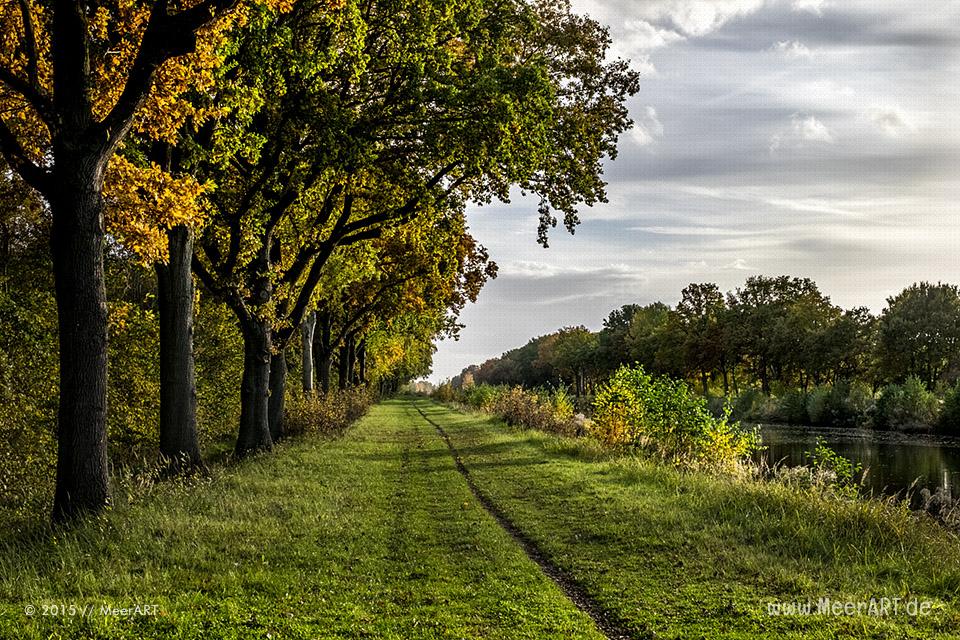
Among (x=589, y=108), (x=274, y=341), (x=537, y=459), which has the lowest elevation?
(x=537, y=459)

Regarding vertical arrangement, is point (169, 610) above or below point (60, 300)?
below

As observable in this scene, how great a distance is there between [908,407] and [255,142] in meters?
41.9

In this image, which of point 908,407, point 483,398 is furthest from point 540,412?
point 908,407

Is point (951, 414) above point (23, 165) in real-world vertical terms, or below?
below

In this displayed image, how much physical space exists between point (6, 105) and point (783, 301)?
7999cm

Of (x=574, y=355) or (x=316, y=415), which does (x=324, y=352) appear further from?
(x=574, y=355)

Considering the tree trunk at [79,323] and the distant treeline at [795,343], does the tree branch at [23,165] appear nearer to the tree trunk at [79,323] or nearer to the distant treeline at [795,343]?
the tree trunk at [79,323]

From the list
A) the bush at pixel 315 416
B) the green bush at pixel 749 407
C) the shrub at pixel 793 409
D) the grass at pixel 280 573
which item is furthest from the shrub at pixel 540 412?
the green bush at pixel 749 407

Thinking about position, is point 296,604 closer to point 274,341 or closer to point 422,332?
point 274,341

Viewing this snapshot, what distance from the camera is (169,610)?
677cm

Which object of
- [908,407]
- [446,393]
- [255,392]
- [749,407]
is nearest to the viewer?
[255,392]

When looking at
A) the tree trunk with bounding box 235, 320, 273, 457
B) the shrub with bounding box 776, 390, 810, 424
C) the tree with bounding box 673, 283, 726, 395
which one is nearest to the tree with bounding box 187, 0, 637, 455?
the tree trunk with bounding box 235, 320, 273, 457

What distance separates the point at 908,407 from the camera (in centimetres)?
4088

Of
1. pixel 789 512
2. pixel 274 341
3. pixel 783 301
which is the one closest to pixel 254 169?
pixel 274 341
